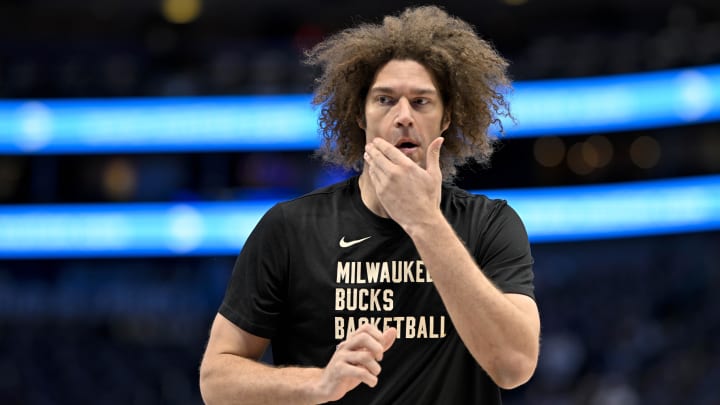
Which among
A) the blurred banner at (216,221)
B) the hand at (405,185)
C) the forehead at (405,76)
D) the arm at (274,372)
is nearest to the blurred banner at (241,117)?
the blurred banner at (216,221)

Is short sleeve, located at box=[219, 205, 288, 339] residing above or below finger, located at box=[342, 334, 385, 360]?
above

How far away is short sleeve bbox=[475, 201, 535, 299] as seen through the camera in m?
3.12

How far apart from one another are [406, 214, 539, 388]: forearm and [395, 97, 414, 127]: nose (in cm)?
43

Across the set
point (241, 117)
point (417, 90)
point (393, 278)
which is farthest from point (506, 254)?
point (241, 117)

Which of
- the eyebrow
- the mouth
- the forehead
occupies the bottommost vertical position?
the mouth

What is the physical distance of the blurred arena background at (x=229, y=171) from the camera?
2205 centimetres

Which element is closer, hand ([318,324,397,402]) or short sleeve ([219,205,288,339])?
hand ([318,324,397,402])

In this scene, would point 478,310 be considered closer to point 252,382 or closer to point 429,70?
point 252,382

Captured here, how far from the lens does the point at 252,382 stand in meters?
3.11

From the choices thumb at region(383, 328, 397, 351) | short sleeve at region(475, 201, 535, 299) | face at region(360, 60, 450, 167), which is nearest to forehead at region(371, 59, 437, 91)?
face at region(360, 60, 450, 167)

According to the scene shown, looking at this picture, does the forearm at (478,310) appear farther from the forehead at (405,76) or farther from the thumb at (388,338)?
→ the forehead at (405,76)

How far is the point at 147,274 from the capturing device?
23891mm

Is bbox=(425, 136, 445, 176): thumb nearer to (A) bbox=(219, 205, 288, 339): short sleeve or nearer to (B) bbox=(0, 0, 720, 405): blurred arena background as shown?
(A) bbox=(219, 205, 288, 339): short sleeve

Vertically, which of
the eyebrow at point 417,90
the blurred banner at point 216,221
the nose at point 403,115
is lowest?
the nose at point 403,115
